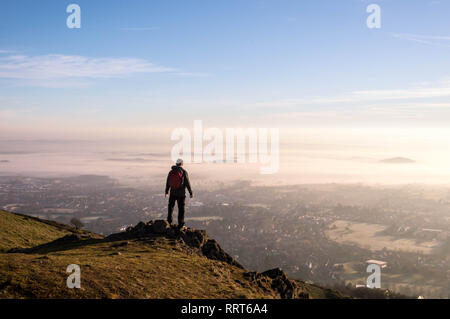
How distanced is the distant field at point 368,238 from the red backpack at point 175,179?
5854 inches

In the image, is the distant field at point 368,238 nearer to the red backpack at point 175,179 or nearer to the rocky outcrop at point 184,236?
the rocky outcrop at point 184,236

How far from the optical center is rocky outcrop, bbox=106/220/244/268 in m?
22.3

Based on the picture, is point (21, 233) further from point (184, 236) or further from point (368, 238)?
point (368, 238)

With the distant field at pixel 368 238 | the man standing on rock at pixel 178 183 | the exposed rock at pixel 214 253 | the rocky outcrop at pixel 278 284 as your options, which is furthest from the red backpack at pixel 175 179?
the distant field at pixel 368 238

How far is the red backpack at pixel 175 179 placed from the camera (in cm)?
2220

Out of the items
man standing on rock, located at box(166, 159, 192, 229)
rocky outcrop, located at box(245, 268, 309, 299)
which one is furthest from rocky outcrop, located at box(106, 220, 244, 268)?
rocky outcrop, located at box(245, 268, 309, 299)

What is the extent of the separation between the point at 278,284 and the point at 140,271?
24.9 ft

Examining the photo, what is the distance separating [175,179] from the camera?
72.9 feet

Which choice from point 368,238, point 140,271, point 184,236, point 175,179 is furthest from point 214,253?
point 368,238

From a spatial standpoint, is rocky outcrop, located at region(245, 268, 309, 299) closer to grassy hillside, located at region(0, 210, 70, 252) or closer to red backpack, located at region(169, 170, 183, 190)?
red backpack, located at region(169, 170, 183, 190)

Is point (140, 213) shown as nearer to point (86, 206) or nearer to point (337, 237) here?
point (86, 206)
